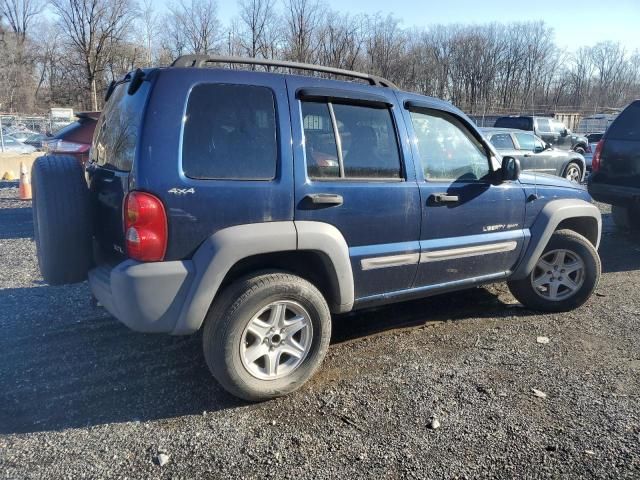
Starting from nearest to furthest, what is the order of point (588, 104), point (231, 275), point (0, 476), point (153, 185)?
1. point (0, 476)
2. point (153, 185)
3. point (231, 275)
4. point (588, 104)

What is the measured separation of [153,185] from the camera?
272 cm

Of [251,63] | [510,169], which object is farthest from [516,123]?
[251,63]

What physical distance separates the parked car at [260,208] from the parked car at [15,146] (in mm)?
17153

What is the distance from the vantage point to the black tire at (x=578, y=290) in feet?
14.9

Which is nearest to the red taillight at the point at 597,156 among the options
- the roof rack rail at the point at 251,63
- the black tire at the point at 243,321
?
the roof rack rail at the point at 251,63

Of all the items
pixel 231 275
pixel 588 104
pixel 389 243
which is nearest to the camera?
pixel 231 275

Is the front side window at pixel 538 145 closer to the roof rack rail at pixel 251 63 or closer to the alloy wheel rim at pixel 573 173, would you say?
the alloy wheel rim at pixel 573 173

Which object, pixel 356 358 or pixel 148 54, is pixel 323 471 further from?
pixel 148 54

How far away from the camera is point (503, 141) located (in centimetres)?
1159

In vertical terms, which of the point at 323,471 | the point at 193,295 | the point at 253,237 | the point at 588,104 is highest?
the point at 588,104

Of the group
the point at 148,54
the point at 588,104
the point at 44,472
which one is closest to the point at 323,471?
the point at 44,472

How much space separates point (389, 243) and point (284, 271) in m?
0.78

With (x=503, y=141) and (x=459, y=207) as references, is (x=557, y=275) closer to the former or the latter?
(x=459, y=207)

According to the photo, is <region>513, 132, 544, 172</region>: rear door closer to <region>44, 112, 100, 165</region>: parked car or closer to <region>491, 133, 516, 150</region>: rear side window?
<region>491, 133, 516, 150</region>: rear side window
